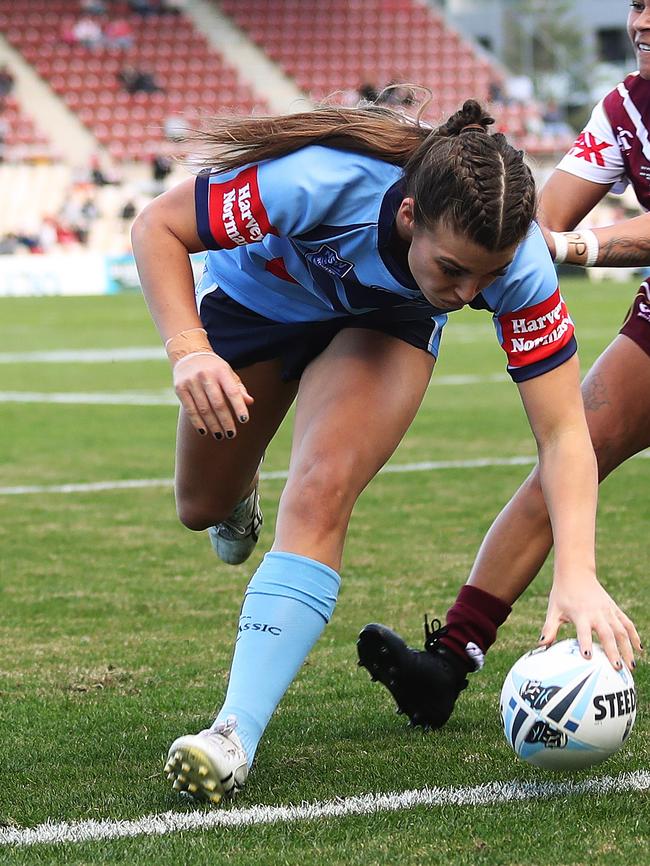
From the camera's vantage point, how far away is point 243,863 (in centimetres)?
285

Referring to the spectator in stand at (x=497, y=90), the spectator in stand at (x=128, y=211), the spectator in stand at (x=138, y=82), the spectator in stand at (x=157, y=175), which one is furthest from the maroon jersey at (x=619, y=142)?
the spectator in stand at (x=497, y=90)

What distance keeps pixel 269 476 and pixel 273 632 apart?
5.45 meters

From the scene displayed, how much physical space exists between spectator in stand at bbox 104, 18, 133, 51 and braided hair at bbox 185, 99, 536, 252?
123ft

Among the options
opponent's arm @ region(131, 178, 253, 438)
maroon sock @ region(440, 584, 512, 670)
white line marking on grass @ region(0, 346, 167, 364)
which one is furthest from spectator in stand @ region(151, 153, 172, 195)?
opponent's arm @ region(131, 178, 253, 438)

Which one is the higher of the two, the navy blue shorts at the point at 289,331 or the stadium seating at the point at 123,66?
the navy blue shorts at the point at 289,331

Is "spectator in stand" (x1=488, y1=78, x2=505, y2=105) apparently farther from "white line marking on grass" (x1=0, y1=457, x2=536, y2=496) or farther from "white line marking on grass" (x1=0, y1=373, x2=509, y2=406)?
"white line marking on grass" (x1=0, y1=457, x2=536, y2=496)

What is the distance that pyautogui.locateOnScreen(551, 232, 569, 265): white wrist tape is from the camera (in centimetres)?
398

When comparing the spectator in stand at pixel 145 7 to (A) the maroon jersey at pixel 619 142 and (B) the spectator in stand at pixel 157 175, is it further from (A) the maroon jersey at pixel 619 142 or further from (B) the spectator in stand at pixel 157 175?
(A) the maroon jersey at pixel 619 142

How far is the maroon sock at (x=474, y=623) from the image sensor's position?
4.11 metres

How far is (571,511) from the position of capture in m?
3.35

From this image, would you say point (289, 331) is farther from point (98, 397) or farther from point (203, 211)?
point (98, 397)

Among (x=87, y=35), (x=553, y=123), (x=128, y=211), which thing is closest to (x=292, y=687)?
(x=128, y=211)

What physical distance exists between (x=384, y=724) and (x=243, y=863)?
1.22 meters

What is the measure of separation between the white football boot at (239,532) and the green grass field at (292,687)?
0.25 metres
